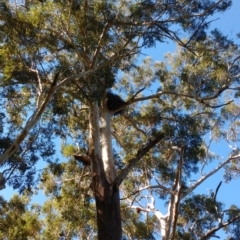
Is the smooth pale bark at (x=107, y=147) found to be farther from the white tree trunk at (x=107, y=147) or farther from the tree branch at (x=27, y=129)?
the tree branch at (x=27, y=129)

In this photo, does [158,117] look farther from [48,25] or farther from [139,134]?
[48,25]

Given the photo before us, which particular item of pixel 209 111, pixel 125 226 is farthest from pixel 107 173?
pixel 209 111

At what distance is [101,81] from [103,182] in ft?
6.48

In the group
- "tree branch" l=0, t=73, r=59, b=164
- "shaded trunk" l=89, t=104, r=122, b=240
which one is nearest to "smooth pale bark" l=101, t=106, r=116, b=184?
"shaded trunk" l=89, t=104, r=122, b=240

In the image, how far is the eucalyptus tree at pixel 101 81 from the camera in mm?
7910

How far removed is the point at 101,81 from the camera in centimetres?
821

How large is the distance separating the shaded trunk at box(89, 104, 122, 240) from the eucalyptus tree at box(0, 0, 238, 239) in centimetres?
2

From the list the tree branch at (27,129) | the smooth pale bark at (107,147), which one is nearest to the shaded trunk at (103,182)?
the smooth pale bark at (107,147)

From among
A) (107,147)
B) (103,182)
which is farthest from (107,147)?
(103,182)

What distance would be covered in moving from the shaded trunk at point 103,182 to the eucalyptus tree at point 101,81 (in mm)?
17

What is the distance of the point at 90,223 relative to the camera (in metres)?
10.6

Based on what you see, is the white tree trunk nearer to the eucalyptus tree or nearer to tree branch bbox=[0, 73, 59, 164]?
the eucalyptus tree

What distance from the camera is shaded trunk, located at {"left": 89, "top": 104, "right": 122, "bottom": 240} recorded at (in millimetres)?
6617

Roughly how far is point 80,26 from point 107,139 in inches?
89.0
